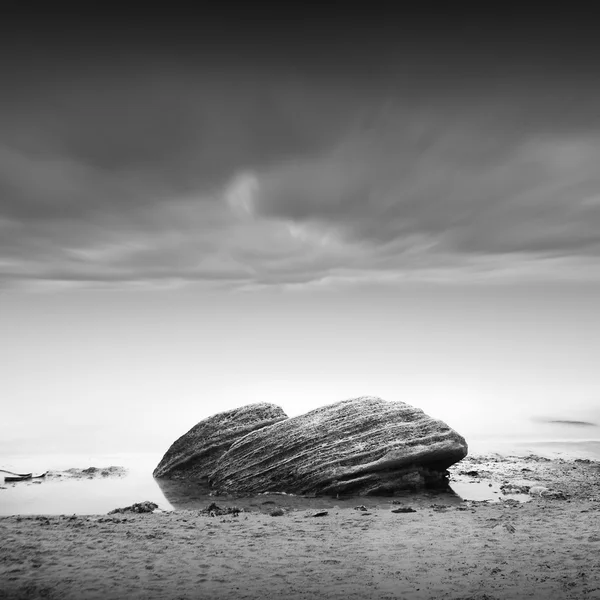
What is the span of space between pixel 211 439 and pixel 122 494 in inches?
219

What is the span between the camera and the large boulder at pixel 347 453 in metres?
24.9

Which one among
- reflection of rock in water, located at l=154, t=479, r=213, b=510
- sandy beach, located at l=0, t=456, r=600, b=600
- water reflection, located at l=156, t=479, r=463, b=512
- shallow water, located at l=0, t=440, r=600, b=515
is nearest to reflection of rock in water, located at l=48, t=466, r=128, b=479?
shallow water, located at l=0, t=440, r=600, b=515

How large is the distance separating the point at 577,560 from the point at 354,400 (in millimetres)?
13839

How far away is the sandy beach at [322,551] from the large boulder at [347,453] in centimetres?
164

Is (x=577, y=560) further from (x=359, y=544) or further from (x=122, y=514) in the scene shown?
(x=122, y=514)

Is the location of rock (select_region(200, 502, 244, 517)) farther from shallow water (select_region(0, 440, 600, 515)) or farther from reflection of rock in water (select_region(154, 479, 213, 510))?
reflection of rock in water (select_region(154, 479, 213, 510))

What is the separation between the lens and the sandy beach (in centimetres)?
1380

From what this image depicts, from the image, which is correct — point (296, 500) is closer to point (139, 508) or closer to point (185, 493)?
point (185, 493)

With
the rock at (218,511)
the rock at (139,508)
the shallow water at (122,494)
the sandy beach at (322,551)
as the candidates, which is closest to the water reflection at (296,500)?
the shallow water at (122,494)

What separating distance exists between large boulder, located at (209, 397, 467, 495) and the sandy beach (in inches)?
64.6

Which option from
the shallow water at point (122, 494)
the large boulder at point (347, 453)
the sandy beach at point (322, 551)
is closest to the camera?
the sandy beach at point (322, 551)

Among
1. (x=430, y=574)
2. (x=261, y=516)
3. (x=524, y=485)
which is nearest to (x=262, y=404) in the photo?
(x=261, y=516)

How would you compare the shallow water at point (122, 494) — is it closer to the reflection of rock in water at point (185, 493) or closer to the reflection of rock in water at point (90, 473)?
the reflection of rock in water at point (185, 493)

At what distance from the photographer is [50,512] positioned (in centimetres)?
2266
